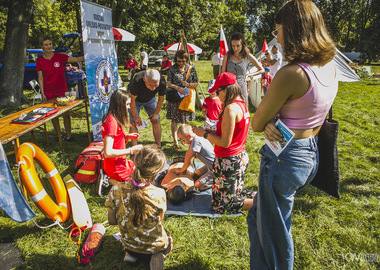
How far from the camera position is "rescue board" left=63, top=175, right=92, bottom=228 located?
113 inches

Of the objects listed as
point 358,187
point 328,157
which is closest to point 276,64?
point 358,187

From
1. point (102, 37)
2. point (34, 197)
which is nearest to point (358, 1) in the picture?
point (102, 37)

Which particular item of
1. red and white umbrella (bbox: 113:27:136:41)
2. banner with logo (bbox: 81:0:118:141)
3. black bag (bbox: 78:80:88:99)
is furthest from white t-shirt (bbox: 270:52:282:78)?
red and white umbrella (bbox: 113:27:136:41)

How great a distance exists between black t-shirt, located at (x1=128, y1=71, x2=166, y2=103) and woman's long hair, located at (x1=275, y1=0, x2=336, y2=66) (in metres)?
3.41

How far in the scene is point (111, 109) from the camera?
3135 millimetres

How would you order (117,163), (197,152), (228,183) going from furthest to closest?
(197,152)
(117,163)
(228,183)

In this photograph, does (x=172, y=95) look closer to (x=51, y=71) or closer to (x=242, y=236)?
(x=51, y=71)

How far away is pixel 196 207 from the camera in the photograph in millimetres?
3379

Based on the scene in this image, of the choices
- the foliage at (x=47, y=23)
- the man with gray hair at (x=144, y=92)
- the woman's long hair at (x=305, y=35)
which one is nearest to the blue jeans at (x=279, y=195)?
the woman's long hair at (x=305, y=35)

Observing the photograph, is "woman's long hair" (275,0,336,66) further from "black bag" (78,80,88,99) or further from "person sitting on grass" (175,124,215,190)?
"black bag" (78,80,88,99)

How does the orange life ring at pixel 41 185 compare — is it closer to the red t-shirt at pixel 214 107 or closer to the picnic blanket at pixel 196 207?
the picnic blanket at pixel 196 207

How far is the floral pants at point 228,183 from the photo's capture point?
2941 mm

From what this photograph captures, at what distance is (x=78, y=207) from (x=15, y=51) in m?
7.42

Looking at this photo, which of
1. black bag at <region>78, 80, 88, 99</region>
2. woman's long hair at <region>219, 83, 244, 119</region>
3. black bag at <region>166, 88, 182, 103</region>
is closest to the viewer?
woman's long hair at <region>219, 83, 244, 119</region>
